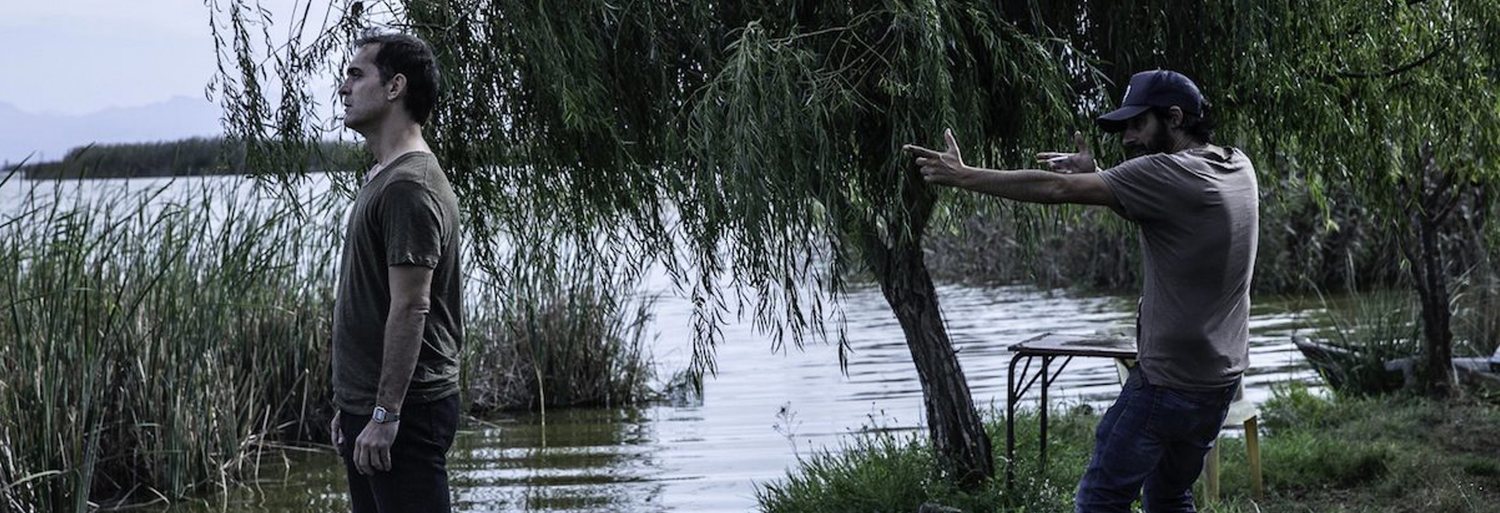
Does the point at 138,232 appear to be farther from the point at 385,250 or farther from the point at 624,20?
the point at 385,250

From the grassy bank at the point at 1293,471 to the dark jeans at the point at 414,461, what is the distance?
8.61 ft

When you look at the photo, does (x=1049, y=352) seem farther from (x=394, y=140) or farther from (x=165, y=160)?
(x=165, y=160)

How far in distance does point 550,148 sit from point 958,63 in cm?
135

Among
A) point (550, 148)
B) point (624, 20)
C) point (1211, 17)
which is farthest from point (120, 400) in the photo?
point (1211, 17)

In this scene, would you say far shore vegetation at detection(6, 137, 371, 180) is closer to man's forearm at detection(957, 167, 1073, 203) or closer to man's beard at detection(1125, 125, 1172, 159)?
man's forearm at detection(957, 167, 1073, 203)

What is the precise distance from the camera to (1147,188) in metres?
4.11

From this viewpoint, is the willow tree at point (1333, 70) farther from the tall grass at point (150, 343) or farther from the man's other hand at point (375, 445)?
the tall grass at point (150, 343)

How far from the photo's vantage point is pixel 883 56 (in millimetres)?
5227

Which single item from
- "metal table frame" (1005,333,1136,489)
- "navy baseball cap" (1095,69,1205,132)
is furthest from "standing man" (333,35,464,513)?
"metal table frame" (1005,333,1136,489)

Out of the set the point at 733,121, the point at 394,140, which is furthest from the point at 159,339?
the point at 394,140

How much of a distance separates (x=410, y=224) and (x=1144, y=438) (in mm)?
1777

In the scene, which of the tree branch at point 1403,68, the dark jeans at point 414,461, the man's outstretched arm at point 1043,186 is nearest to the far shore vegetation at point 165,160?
the dark jeans at point 414,461

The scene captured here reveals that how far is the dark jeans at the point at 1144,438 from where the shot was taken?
4.28 meters

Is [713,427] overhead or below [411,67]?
below
